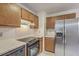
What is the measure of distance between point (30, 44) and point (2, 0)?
1.13 meters

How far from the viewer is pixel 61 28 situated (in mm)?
2697

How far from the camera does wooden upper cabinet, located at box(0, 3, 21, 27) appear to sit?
162 centimetres

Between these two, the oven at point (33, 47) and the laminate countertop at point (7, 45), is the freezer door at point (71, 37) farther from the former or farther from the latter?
the laminate countertop at point (7, 45)

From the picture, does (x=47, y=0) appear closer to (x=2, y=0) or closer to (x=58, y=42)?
(x=2, y=0)

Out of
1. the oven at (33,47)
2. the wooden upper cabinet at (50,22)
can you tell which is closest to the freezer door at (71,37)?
the wooden upper cabinet at (50,22)

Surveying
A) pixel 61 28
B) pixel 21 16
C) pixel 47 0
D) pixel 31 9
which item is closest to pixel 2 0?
pixel 47 0

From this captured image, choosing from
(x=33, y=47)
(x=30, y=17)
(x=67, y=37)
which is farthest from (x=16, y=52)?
(x=67, y=37)

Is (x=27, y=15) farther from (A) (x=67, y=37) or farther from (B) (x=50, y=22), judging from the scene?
(A) (x=67, y=37)

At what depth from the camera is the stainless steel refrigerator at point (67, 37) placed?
2504 mm

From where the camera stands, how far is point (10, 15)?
184 cm

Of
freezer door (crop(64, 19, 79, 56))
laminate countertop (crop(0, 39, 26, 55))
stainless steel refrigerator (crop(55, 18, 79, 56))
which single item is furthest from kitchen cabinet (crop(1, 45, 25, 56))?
freezer door (crop(64, 19, 79, 56))

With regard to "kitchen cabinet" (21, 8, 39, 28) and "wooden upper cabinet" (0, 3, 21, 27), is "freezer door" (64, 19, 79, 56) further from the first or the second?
"wooden upper cabinet" (0, 3, 21, 27)

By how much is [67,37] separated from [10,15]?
1.51 meters

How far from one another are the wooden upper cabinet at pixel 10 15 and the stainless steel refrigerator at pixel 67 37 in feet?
3.21
